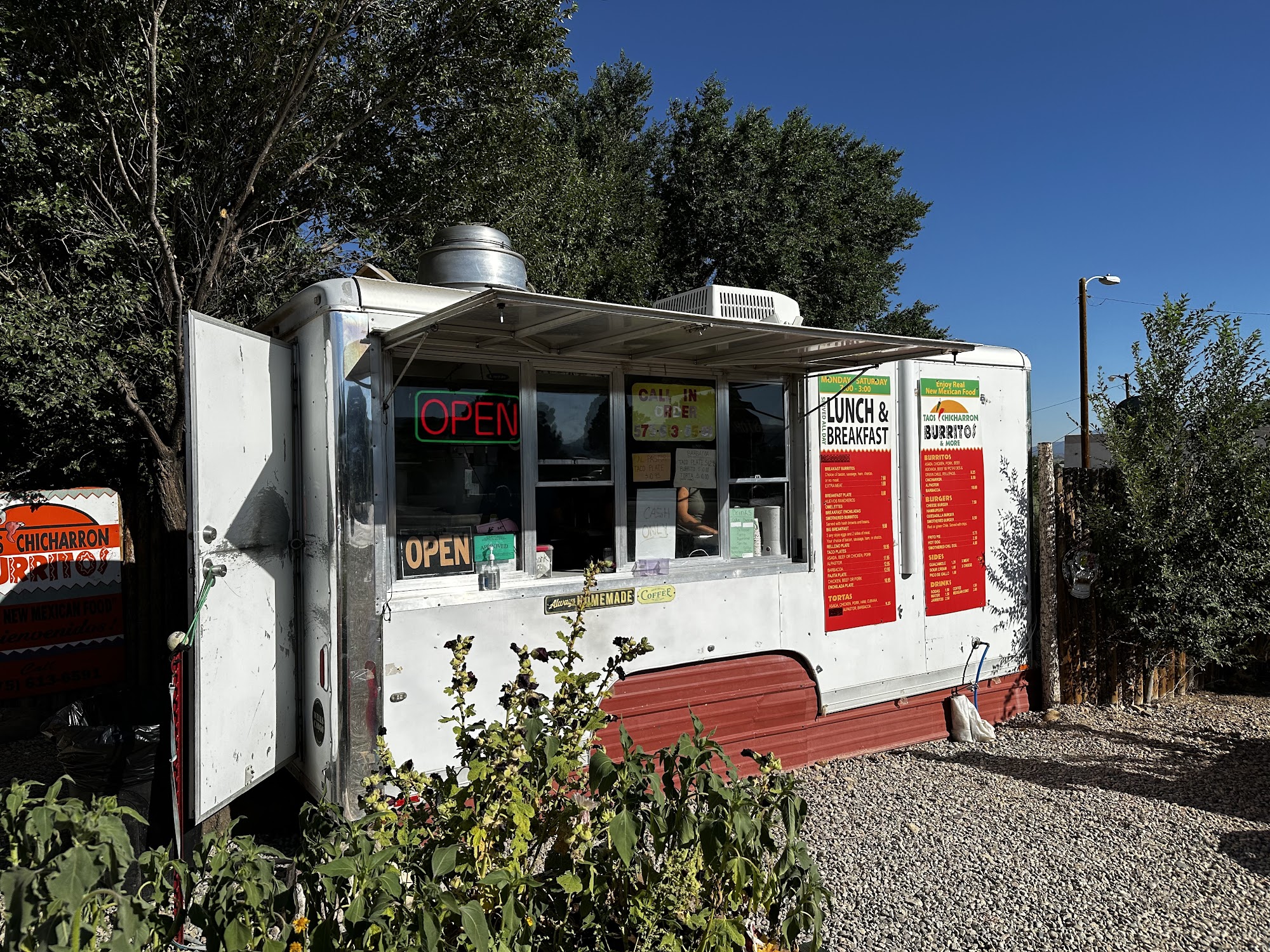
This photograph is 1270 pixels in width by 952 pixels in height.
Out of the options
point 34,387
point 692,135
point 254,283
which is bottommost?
point 34,387

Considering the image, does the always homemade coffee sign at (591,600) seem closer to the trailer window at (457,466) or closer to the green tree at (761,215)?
the trailer window at (457,466)

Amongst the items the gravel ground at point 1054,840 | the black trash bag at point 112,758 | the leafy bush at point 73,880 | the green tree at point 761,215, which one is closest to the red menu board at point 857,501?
the gravel ground at point 1054,840

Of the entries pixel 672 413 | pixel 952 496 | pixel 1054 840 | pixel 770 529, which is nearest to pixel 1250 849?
pixel 1054 840

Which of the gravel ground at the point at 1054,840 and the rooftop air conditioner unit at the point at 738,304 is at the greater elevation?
the rooftop air conditioner unit at the point at 738,304

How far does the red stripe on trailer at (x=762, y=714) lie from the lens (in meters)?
4.65

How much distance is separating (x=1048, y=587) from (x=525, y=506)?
4.30m

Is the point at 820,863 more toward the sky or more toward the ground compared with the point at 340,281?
more toward the ground

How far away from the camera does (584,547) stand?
4.76m

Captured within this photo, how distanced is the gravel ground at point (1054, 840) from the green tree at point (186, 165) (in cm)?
487

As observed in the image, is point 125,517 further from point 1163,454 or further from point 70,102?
point 1163,454

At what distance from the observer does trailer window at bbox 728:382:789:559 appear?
5250 mm

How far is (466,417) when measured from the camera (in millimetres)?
4344

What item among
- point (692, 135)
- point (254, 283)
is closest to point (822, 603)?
point (254, 283)

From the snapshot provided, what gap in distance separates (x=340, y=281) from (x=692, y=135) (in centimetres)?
1573
